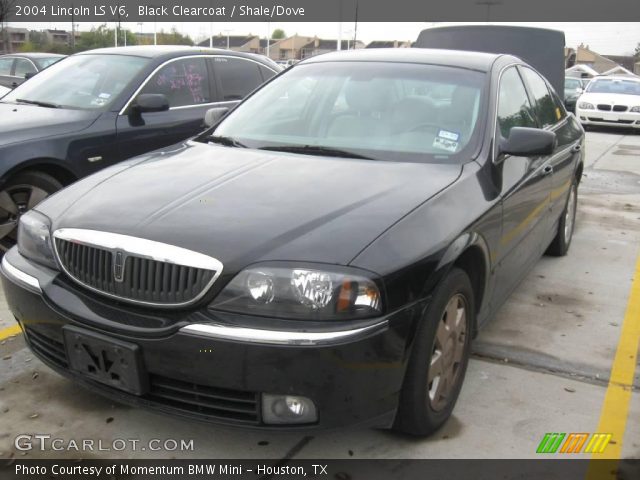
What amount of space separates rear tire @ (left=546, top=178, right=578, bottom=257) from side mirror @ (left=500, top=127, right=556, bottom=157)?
1.99 m

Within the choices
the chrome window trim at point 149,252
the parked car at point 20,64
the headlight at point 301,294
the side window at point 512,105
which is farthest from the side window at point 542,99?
the parked car at point 20,64

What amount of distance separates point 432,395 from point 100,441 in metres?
1.39

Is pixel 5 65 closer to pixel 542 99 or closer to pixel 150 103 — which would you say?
pixel 150 103

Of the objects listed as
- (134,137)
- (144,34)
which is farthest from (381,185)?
(144,34)

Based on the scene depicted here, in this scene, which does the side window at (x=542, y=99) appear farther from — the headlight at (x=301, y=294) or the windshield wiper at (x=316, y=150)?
the headlight at (x=301, y=294)

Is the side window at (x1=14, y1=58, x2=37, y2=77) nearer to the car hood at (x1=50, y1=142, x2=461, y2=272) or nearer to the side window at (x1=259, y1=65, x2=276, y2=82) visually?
the side window at (x1=259, y1=65, x2=276, y2=82)

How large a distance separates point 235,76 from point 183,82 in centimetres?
72

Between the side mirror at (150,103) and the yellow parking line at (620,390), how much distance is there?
3823 millimetres

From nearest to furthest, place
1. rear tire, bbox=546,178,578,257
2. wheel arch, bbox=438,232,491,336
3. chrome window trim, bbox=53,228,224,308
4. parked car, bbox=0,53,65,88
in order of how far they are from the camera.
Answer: chrome window trim, bbox=53,228,224,308 → wheel arch, bbox=438,232,491,336 → rear tire, bbox=546,178,578,257 → parked car, bbox=0,53,65,88

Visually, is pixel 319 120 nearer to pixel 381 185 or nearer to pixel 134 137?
pixel 381 185

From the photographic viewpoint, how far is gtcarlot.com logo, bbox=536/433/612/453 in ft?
9.21

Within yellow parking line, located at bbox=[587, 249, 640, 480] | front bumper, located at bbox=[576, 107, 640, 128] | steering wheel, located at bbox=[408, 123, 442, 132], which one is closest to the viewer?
yellow parking line, located at bbox=[587, 249, 640, 480]

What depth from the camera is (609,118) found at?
53.3 feet

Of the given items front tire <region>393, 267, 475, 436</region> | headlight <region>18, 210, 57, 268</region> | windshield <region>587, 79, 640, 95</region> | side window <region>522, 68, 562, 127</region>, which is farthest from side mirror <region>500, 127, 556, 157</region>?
windshield <region>587, 79, 640, 95</region>
